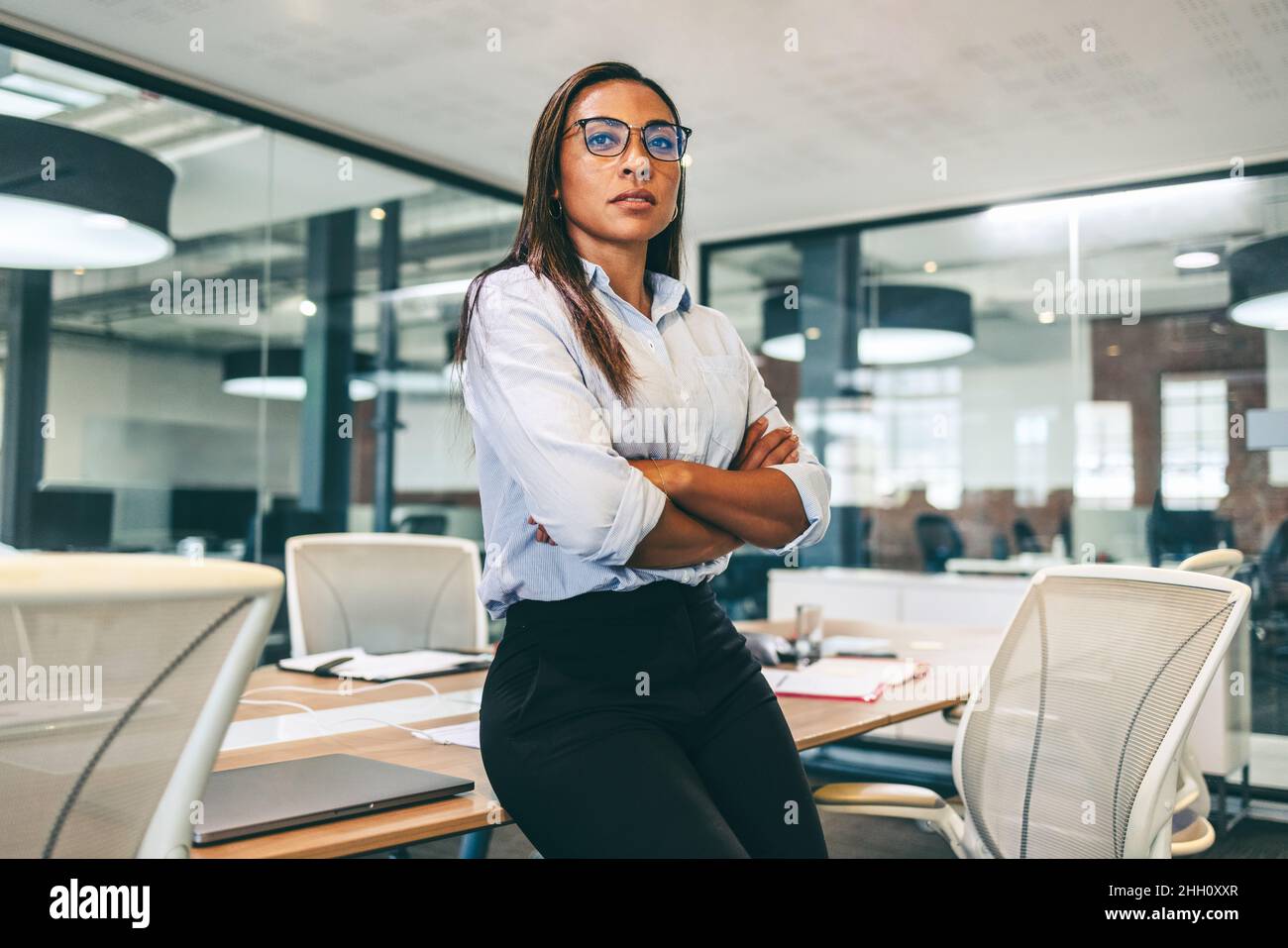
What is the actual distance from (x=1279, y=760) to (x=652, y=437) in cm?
431

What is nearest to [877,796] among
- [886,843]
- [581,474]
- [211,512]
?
[581,474]

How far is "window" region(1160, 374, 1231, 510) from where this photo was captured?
4684 mm

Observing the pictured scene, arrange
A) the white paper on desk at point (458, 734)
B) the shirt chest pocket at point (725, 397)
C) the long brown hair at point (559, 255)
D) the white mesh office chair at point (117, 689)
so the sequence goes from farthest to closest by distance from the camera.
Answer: the white paper on desk at point (458, 734) < the shirt chest pocket at point (725, 397) < the long brown hair at point (559, 255) < the white mesh office chair at point (117, 689)

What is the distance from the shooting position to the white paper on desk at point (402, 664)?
2.24 metres

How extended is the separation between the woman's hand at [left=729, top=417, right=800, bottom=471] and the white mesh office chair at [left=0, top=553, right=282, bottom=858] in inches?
30.8

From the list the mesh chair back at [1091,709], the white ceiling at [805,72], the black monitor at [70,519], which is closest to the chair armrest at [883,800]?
the mesh chair back at [1091,709]

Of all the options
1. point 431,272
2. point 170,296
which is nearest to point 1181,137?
point 431,272

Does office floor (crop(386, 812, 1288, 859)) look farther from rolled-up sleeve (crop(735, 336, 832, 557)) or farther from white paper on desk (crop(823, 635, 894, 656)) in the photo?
rolled-up sleeve (crop(735, 336, 832, 557))

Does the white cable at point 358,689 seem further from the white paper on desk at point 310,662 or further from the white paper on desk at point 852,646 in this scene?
the white paper on desk at point 852,646

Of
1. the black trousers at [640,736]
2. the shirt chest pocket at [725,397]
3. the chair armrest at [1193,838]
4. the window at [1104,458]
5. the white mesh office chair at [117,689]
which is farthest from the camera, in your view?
the window at [1104,458]

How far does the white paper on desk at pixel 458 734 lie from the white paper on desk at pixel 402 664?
54cm

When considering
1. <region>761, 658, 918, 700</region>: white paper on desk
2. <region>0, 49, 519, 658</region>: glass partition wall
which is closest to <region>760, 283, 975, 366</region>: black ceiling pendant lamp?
<region>0, 49, 519, 658</region>: glass partition wall

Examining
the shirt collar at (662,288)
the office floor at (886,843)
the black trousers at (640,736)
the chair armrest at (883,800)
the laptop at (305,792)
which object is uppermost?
the shirt collar at (662,288)

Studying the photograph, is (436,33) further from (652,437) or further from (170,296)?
(652,437)
